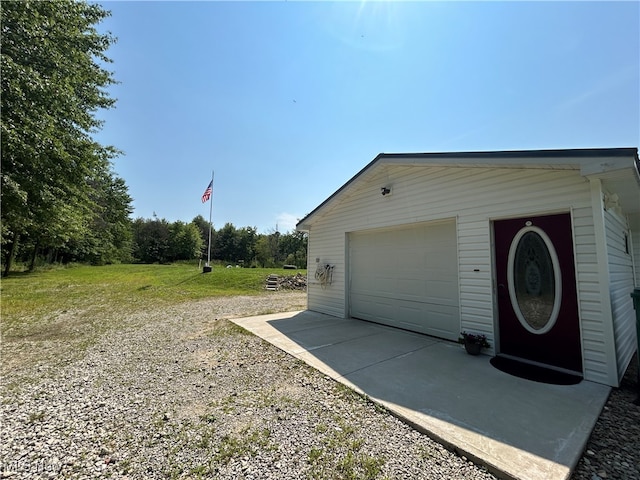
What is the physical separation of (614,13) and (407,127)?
399 cm

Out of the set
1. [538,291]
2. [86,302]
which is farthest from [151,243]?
[538,291]

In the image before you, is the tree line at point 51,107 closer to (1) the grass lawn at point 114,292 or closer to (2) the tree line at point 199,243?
(1) the grass lawn at point 114,292

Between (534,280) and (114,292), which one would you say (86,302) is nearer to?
(114,292)

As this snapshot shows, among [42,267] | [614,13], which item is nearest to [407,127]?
[614,13]

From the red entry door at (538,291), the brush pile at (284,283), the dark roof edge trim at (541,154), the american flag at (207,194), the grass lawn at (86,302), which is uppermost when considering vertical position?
the american flag at (207,194)

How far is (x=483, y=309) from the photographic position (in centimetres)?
440

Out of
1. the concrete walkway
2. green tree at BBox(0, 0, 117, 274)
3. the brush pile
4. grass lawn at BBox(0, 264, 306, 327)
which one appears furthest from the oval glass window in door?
green tree at BBox(0, 0, 117, 274)

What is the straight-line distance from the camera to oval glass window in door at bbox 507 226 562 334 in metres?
3.80

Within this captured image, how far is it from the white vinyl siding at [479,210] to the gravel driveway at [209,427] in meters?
1.29

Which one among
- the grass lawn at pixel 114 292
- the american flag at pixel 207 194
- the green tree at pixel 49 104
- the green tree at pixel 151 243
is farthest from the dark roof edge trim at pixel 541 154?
the green tree at pixel 151 243

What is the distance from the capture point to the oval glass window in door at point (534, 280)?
3.80 metres

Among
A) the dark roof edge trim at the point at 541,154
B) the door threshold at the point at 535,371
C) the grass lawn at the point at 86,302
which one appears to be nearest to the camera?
the dark roof edge trim at the point at 541,154

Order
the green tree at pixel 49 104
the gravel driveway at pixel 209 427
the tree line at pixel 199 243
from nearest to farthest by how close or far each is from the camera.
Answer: the gravel driveway at pixel 209 427, the green tree at pixel 49 104, the tree line at pixel 199 243

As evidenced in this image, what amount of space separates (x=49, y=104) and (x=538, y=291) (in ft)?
42.5
